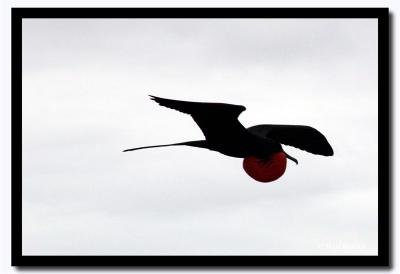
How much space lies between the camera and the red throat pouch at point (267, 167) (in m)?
3.35

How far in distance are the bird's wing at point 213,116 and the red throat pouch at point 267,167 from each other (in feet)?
0.44

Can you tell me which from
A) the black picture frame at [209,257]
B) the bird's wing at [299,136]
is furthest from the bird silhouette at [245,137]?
the black picture frame at [209,257]

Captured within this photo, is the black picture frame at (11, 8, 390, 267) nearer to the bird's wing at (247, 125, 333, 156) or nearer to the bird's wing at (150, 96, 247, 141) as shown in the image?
the bird's wing at (247, 125, 333, 156)

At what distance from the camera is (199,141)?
3453 millimetres

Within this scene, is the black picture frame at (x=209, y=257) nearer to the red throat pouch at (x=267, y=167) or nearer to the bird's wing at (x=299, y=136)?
the bird's wing at (x=299, y=136)

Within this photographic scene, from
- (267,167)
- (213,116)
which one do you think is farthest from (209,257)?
(213,116)

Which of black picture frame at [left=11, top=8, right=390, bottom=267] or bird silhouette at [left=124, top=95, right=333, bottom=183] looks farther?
black picture frame at [left=11, top=8, right=390, bottom=267]

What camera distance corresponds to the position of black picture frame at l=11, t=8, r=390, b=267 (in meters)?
3.48

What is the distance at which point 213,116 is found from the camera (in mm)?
3342

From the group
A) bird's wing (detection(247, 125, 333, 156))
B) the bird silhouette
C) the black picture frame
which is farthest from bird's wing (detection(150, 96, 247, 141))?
the black picture frame

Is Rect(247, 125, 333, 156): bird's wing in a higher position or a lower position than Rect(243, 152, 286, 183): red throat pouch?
higher

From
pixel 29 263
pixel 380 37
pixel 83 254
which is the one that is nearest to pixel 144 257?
pixel 83 254

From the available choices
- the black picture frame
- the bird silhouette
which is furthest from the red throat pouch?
the black picture frame

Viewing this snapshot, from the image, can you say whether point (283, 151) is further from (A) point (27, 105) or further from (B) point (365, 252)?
(A) point (27, 105)
